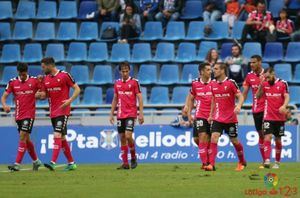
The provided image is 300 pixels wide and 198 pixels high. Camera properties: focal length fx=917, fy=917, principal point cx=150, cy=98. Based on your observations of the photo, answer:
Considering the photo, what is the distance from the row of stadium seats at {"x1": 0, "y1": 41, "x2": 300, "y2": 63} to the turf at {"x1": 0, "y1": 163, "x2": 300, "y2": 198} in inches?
343

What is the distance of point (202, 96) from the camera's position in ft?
65.6

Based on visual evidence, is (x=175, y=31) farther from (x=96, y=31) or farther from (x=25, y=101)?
(x=25, y=101)

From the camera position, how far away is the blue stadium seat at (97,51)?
95.0ft

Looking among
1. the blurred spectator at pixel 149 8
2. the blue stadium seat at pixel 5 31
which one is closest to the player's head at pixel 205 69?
the blurred spectator at pixel 149 8

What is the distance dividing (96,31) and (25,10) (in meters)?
2.79

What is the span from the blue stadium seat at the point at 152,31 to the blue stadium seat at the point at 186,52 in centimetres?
Answer: 99

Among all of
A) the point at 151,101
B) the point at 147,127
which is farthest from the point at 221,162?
the point at 151,101

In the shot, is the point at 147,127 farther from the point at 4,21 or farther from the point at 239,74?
the point at 4,21

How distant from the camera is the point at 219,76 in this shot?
19.0 metres

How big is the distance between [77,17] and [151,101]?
486 cm

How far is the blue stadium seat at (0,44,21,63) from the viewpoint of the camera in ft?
96.0

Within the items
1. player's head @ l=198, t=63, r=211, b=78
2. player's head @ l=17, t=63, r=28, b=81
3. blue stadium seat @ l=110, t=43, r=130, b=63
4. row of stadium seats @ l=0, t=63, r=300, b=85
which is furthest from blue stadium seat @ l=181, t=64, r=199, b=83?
player's head @ l=17, t=63, r=28, b=81

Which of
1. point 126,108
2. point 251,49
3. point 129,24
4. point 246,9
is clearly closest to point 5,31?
point 129,24

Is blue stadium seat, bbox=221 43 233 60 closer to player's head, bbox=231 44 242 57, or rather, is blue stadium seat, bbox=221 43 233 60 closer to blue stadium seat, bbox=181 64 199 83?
blue stadium seat, bbox=181 64 199 83
